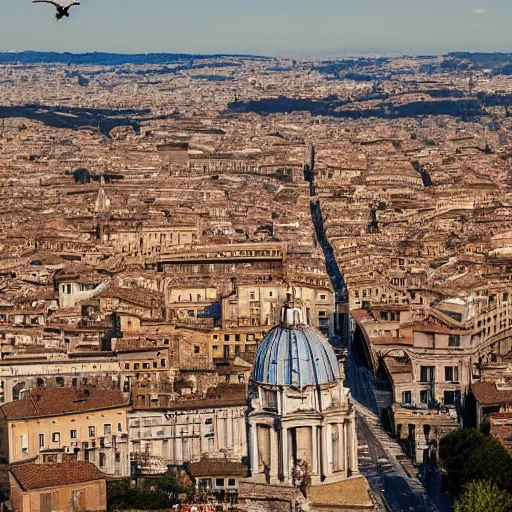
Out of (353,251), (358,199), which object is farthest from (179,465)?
(358,199)

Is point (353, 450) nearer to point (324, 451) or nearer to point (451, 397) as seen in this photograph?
point (324, 451)

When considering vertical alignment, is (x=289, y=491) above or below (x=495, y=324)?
above

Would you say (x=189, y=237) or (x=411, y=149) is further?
(x=411, y=149)

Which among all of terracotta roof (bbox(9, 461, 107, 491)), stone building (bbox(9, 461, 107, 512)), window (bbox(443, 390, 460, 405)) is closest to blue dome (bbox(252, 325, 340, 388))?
stone building (bbox(9, 461, 107, 512))

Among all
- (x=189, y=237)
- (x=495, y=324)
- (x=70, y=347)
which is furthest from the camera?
(x=189, y=237)

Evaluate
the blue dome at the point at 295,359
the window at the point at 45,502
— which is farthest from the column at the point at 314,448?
the window at the point at 45,502

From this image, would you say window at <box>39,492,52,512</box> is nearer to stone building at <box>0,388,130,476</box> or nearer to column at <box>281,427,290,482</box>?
stone building at <box>0,388,130,476</box>

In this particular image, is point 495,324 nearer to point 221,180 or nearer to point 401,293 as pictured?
point 401,293
